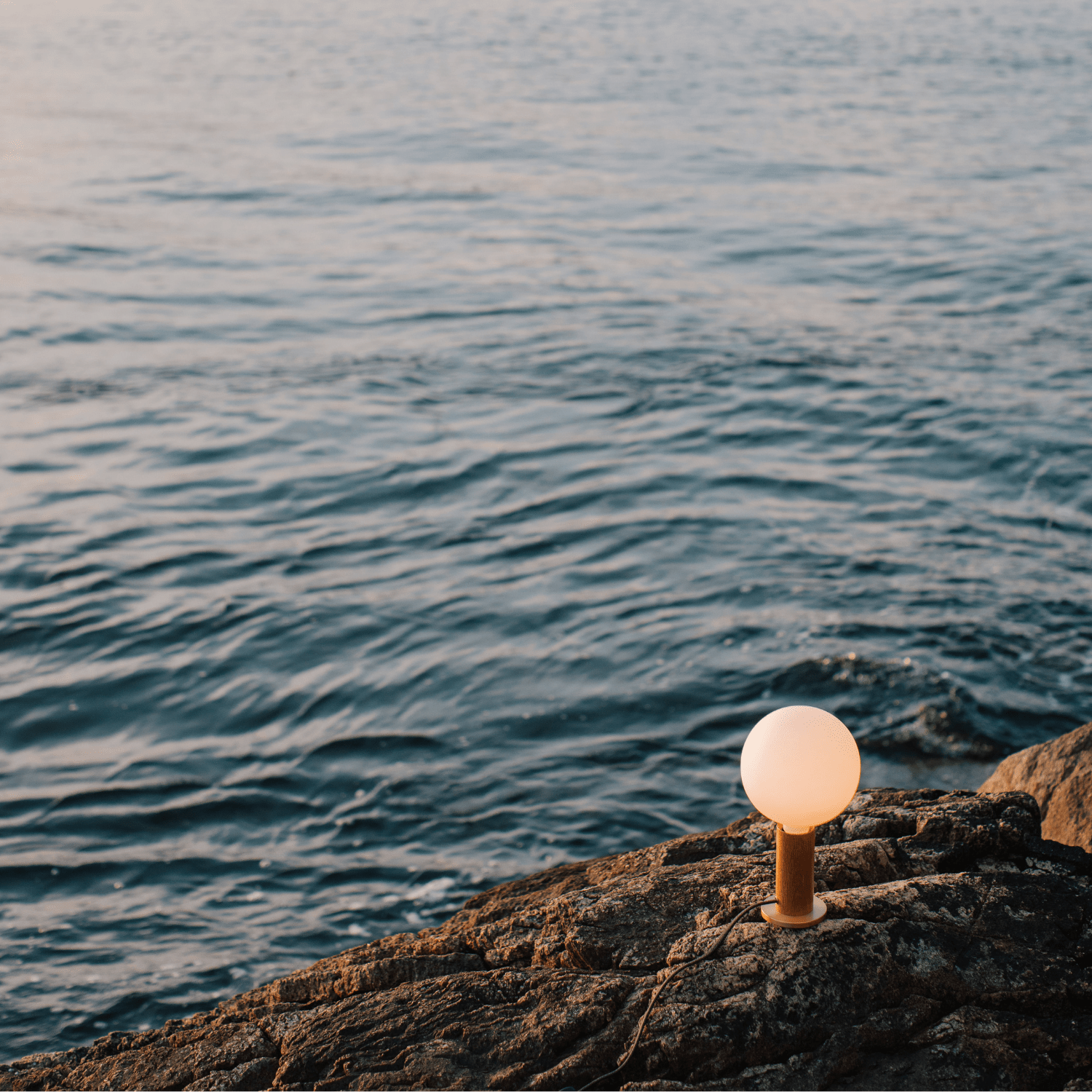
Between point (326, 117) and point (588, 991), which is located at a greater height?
point (326, 117)

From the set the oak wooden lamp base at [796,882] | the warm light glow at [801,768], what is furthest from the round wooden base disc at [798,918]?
the warm light glow at [801,768]

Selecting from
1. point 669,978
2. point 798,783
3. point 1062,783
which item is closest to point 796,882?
point 798,783

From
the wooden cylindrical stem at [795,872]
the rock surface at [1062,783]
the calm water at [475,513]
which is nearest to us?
the wooden cylindrical stem at [795,872]

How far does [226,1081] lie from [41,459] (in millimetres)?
10042

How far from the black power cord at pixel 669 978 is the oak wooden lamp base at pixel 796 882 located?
9 centimetres

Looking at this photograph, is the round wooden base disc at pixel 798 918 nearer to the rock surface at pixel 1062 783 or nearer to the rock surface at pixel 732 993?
the rock surface at pixel 732 993

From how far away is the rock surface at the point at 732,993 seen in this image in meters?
2.78

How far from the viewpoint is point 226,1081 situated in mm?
3148

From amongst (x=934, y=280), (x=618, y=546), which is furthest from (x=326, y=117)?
(x=618, y=546)

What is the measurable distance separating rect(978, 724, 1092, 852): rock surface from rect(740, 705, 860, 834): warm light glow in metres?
1.34

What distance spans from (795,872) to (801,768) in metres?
0.33

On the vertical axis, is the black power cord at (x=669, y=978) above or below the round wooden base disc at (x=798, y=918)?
below

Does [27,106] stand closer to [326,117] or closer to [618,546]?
[326,117]

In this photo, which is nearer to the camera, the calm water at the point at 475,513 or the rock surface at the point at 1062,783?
the rock surface at the point at 1062,783
